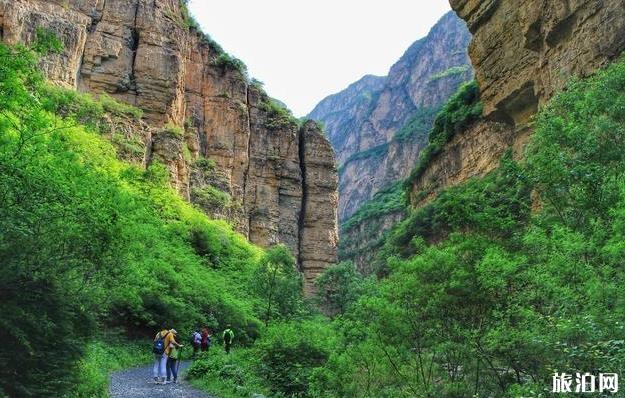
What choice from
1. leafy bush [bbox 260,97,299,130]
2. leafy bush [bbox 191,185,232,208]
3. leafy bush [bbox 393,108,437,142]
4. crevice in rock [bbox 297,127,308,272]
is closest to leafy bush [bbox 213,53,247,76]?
leafy bush [bbox 260,97,299,130]

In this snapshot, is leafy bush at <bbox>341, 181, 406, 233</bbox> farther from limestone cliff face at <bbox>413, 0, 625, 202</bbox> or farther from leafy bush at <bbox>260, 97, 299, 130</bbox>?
limestone cliff face at <bbox>413, 0, 625, 202</bbox>

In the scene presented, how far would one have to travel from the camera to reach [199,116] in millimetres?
56344

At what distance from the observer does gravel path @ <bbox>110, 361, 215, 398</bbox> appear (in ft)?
40.2

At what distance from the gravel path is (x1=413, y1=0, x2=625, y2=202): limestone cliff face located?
661 inches

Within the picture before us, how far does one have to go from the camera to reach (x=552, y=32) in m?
22.9

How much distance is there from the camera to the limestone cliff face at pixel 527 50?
20172mm

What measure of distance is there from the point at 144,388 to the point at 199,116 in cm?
4590

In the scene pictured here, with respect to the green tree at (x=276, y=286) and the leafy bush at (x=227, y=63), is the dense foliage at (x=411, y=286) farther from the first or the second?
the leafy bush at (x=227, y=63)

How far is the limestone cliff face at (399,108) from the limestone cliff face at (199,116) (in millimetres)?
70364

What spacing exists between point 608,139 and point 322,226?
52152 mm

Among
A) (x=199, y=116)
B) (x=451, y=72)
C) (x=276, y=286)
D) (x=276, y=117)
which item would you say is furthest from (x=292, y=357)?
(x=451, y=72)

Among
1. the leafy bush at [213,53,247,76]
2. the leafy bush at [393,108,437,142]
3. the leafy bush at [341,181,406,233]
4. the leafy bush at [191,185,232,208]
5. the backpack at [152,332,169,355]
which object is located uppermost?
the leafy bush at [393,108,437,142]

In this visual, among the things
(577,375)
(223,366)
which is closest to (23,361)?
(577,375)

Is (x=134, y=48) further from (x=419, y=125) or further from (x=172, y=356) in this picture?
(x=419, y=125)
